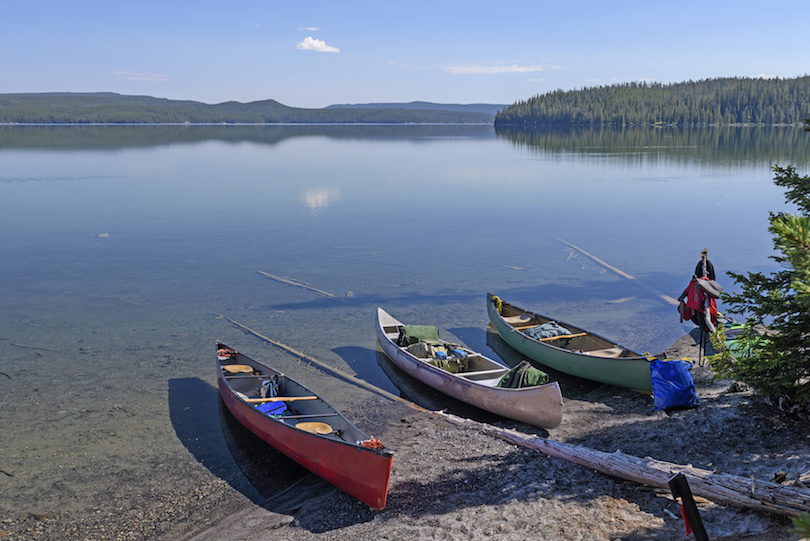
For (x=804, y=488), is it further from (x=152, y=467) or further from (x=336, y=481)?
(x=152, y=467)

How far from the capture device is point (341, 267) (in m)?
26.6

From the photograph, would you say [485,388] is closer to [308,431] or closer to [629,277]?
[308,431]

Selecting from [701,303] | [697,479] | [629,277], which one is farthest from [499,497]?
[629,277]

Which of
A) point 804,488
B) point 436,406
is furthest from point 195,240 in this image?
point 804,488

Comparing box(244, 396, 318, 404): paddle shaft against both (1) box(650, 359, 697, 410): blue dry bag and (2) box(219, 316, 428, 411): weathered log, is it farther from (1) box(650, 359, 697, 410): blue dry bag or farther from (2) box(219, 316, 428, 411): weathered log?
(1) box(650, 359, 697, 410): blue dry bag

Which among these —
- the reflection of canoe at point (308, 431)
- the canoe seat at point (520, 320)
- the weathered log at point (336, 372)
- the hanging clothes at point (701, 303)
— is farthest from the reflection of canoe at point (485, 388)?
the hanging clothes at point (701, 303)

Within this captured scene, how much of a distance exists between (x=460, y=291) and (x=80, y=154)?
79228 mm

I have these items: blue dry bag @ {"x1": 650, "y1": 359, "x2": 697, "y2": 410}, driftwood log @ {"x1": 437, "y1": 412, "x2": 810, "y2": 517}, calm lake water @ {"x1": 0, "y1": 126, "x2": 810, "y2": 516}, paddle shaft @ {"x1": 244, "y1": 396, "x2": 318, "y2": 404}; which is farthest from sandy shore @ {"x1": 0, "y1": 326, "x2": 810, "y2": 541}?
calm lake water @ {"x1": 0, "y1": 126, "x2": 810, "y2": 516}

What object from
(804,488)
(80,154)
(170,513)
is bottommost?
(170,513)

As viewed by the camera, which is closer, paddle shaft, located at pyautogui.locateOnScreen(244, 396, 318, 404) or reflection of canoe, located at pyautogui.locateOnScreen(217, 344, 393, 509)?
reflection of canoe, located at pyautogui.locateOnScreen(217, 344, 393, 509)

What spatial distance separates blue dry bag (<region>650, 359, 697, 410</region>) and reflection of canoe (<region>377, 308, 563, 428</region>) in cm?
225

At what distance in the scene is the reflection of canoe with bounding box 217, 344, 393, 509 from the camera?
33.1 feet

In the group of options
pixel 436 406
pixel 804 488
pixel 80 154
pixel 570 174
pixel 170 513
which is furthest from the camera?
pixel 80 154

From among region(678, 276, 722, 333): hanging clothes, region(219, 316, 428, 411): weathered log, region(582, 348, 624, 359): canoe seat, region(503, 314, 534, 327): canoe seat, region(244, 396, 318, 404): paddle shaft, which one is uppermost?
region(678, 276, 722, 333): hanging clothes
